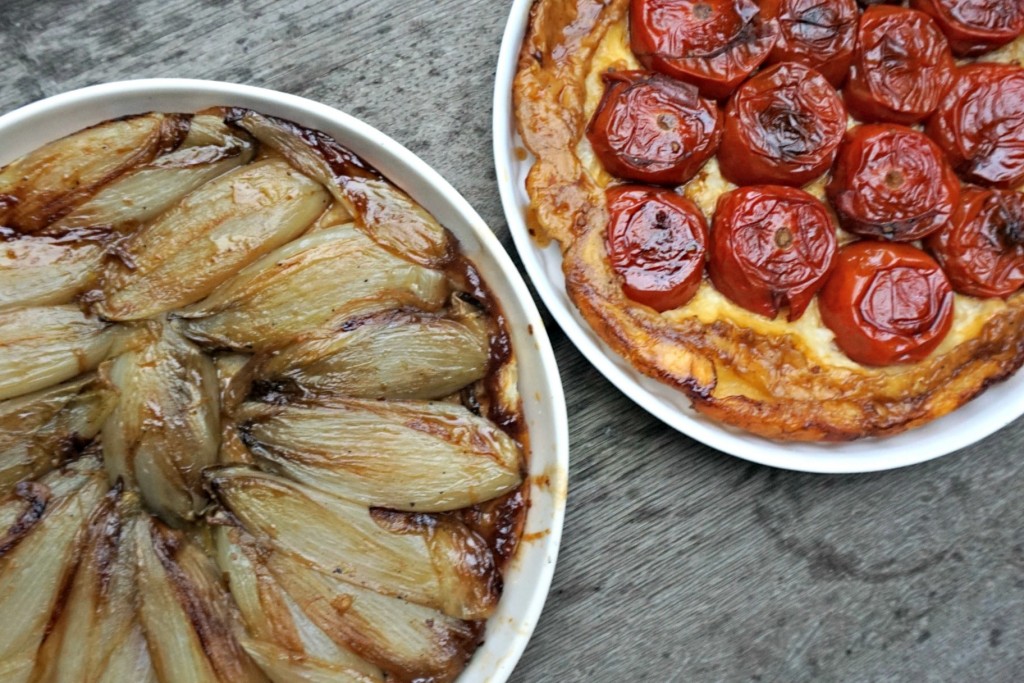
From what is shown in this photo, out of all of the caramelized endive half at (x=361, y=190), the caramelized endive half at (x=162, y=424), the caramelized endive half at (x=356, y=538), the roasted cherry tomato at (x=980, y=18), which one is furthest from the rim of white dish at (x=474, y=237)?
the roasted cherry tomato at (x=980, y=18)

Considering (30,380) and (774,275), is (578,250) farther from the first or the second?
(30,380)

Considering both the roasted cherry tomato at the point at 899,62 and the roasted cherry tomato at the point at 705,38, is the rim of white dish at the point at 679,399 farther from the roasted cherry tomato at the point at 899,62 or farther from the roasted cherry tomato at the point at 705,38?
the roasted cherry tomato at the point at 899,62

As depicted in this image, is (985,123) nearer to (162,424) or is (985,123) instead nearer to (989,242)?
(989,242)

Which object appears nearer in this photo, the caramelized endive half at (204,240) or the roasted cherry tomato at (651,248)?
the caramelized endive half at (204,240)

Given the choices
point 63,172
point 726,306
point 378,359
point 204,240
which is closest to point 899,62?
point 726,306

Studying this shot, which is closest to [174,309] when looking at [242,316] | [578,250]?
[242,316]

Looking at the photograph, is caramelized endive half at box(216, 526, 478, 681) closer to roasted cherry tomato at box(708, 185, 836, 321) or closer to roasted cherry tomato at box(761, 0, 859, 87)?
roasted cherry tomato at box(708, 185, 836, 321)
